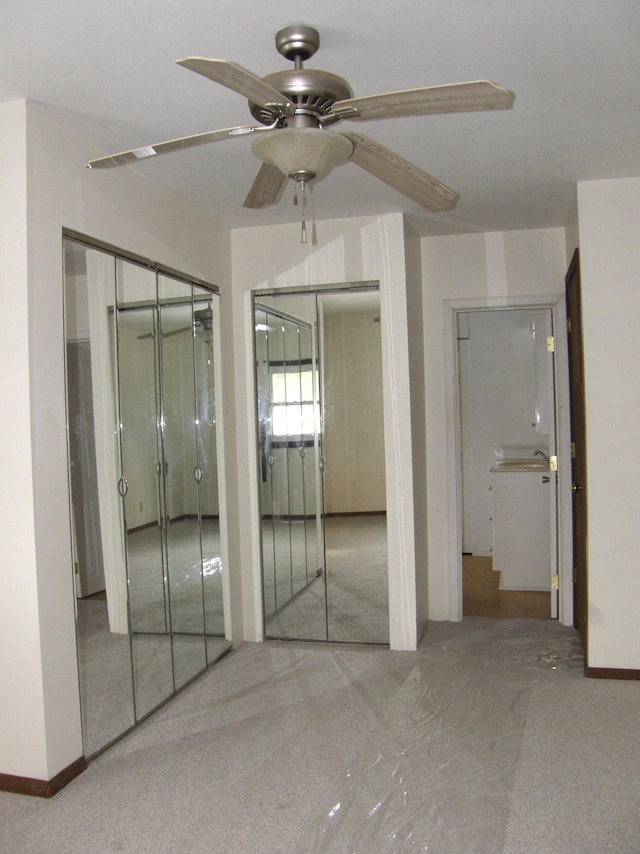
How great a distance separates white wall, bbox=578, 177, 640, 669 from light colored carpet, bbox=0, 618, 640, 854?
41cm

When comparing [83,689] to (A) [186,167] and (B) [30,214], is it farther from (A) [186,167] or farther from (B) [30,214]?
(A) [186,167]

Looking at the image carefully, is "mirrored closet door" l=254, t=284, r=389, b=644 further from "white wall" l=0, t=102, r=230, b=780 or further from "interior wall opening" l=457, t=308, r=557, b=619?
"white wall" l=0, t=102, r=230, b=780

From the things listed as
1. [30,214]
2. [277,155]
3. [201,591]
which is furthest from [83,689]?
[277,155]

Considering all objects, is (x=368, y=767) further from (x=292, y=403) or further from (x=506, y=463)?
(x=506, y=463)

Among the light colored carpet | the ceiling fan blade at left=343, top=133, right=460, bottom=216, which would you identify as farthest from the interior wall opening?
the ceiling fan blade at left=343, top=133, right=460, bottom=216

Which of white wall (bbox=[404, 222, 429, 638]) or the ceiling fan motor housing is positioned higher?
the ceiling fan motor housing

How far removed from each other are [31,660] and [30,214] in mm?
1626

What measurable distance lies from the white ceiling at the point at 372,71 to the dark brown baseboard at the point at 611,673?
8.15ft

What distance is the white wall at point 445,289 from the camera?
15.4 ft

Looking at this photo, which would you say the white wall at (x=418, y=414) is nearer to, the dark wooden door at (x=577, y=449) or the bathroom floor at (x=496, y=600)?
the bathroom floor at (x=496, y=600)

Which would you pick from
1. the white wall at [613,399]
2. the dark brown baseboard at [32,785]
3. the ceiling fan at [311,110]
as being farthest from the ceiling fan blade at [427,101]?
the dark brown baseboard at [32,785]

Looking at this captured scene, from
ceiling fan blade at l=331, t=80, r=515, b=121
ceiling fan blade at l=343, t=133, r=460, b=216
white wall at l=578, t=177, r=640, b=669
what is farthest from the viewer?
white wall at l=578, t=177, r=640, b=669

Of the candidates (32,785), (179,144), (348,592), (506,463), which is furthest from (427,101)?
(506,463)

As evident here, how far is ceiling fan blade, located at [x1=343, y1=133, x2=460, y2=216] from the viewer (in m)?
2.02
